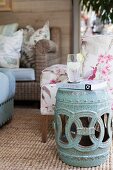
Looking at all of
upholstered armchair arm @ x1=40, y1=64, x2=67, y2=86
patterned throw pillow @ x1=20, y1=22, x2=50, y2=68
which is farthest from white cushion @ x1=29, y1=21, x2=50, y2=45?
upholstered armchair arm @ x1=40, y1=64, x2=67, y2=86

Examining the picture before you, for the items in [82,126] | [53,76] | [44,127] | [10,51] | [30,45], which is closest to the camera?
[82,126]

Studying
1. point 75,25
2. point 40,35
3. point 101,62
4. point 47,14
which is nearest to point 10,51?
point 40,35

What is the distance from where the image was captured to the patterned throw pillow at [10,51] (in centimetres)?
356

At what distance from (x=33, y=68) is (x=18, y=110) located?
53cm

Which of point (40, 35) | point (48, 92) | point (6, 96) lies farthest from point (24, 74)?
point (48, 92)

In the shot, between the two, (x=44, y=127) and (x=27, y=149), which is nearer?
(x=27, y=149)

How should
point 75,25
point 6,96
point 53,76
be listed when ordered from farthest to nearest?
point 75,25 → point 6,96 → point 53,76

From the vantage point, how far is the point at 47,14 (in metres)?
4.24

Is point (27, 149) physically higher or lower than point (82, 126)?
lower

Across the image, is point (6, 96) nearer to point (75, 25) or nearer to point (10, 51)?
point (10, 51)

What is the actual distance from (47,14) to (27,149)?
2.49 meters

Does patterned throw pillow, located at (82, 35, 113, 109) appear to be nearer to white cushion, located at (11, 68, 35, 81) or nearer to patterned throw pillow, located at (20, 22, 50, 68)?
white cushion, located at (11, 68, 35, 81)

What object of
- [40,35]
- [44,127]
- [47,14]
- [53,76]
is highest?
[47,14]

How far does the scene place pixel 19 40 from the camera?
3693 mm
